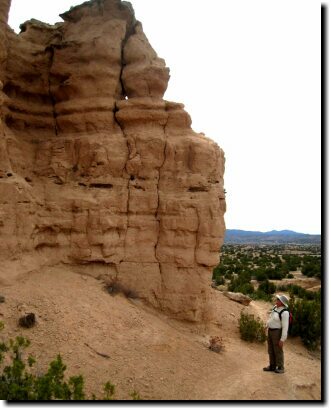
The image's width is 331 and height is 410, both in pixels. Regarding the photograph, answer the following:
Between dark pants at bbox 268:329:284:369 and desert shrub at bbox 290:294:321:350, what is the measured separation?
4.56 metres

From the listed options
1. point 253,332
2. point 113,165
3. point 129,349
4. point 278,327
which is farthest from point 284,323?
point 113,165

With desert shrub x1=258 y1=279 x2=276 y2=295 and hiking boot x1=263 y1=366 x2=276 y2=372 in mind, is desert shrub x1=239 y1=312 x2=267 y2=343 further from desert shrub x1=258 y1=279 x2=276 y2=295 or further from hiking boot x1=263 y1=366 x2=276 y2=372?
desert shrub x1=258 y1=279 x2=276 y2=295

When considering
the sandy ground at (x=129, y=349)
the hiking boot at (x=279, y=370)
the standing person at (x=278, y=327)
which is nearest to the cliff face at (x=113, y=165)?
the sandy ground at (x=129, y=349)

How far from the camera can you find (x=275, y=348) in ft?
29.7

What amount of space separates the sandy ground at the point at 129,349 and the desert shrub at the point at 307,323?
283 centimetres

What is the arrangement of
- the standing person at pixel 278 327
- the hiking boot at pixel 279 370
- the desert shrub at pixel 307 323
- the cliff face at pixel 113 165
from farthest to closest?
the desert shrub at pixel 307 323, the cliff face at pixel 113 165, the hiking boot at pixel 279 370, the standing person at pixel 278 327

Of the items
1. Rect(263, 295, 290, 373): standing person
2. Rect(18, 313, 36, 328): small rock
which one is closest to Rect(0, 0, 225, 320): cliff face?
Rect(18, 313, 36, 328): small rock

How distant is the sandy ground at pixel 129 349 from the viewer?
7.75 metres

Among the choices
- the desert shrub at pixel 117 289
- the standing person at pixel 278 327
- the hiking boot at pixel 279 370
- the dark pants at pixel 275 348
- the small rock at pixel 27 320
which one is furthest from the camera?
the desert shrub at pixel 117 289

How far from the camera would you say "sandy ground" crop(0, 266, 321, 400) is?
775 centimetres

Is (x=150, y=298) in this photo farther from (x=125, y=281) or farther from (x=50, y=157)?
(x=50, y=157)

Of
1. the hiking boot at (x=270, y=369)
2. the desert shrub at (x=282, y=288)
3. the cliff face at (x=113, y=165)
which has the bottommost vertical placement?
the desert shrub at (x=282, y=288)

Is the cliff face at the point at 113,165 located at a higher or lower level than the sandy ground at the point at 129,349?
higher

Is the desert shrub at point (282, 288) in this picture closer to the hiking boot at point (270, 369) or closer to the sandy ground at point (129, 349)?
the sandy ground at point (129, 349)
